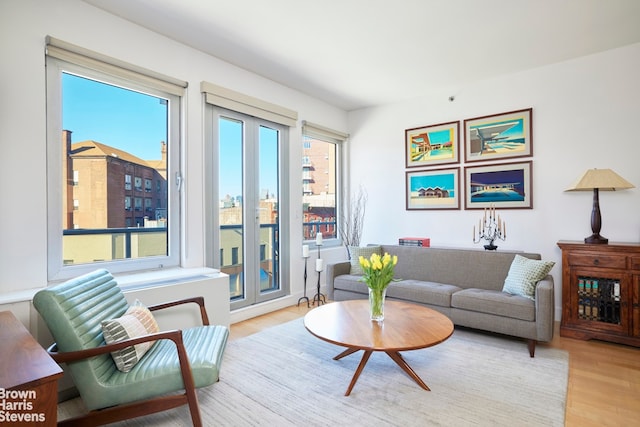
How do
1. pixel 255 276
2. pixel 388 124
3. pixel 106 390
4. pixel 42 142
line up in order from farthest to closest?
pixel 388 124 < pixel 255 276 < pixel 42 142 < pixel 106 390

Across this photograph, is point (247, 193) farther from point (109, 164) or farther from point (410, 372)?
point (410, 372)

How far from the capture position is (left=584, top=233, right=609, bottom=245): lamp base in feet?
10.4

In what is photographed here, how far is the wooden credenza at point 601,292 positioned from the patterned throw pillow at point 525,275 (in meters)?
0.45

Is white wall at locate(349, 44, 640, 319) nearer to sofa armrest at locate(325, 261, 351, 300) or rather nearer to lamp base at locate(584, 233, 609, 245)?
lamp base at locate(584, 233, 609, 245)

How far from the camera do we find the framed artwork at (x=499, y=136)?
3914mm

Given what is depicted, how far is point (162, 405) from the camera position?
5.93 ft

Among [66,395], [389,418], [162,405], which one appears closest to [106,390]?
[162,405]

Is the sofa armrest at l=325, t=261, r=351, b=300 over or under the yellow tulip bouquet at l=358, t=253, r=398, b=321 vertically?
under

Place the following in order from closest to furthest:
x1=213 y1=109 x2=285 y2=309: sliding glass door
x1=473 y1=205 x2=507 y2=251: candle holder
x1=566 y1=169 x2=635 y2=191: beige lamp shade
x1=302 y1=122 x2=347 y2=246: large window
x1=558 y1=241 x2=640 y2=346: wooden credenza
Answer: x1=558 y1=241 x2=640 y2=346: wooden credenza
x1=566 y1=169 x2=635 y2=191: beige lamp shade
x1=213 y1=109 x2=285 y2=309: sliding glass door
x1=473 y1=205 x2=507 y2=251: candle holder
x1=302 y1=122 x2=347 y2=246: large window

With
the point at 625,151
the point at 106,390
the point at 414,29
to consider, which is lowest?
the point at 106,390

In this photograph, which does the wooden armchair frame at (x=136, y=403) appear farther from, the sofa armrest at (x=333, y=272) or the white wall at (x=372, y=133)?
the sofa armrest at (x=333, y=272)

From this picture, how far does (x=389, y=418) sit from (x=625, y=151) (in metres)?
3.51

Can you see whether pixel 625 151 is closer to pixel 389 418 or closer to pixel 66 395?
pixel 389 418

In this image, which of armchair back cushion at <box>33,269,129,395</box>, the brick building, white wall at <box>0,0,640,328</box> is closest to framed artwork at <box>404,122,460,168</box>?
white wall at <box>0,0,640,328</box>
